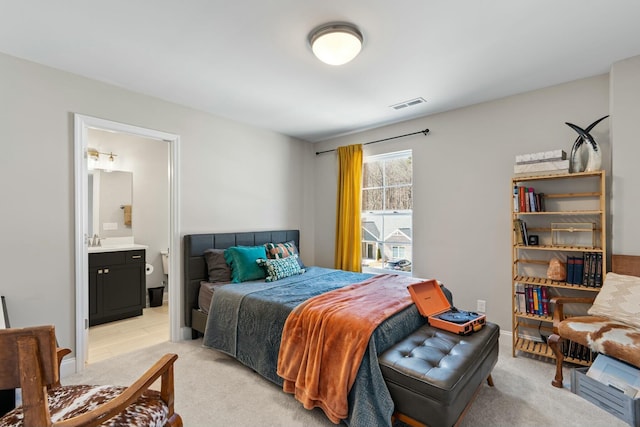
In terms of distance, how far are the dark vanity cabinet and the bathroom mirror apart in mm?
751

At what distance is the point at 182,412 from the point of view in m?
1.98

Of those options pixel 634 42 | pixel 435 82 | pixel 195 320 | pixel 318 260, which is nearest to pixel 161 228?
pixel 195 320

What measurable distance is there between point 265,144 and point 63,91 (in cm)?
217

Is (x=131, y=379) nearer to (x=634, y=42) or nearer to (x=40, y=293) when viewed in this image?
(x=40, y=293)

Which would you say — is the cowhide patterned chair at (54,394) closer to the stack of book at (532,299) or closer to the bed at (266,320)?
the bed at (266,320)

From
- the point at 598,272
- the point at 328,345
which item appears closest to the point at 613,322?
the point at 598,272

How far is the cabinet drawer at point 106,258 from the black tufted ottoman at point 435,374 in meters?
3.54

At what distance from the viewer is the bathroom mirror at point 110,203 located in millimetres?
4238

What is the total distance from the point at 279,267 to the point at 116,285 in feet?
7.14

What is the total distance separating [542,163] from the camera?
2.70 meters

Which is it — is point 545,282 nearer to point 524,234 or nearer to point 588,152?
point 524,234

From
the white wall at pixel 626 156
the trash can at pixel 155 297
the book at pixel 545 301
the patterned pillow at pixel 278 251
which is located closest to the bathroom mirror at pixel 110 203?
the trash can at pixel 155 297

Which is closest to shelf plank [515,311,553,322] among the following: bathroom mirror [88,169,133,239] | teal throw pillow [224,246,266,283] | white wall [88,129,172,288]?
teal throw pillow [224,246,266,283]

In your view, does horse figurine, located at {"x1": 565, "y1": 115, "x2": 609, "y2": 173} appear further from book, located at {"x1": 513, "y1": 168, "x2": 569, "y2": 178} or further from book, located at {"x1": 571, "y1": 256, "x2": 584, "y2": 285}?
book, located at {"x1": 571, "y1": 256, "x2": 584, "y2": 285}
